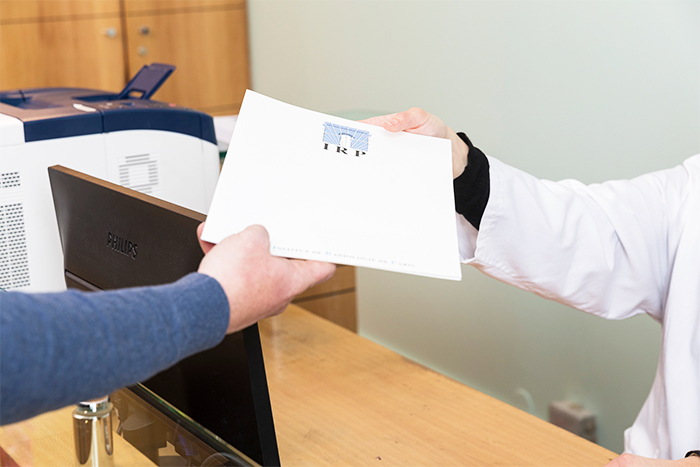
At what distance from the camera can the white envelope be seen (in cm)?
60

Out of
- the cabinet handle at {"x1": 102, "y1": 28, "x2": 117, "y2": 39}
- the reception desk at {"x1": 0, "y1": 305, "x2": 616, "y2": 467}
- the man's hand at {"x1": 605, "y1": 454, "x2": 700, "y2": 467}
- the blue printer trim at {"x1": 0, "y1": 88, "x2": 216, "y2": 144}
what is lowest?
the reception desk at {"x1": 0, "y1": 305, "x2": 616, "y2": 467}

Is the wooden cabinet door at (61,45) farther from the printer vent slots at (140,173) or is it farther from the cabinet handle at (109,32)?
the printer vent slots at (140,173)

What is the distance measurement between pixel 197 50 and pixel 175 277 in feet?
7.58

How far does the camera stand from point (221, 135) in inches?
54.5

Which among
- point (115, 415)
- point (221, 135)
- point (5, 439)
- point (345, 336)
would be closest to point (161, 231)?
point (115, 415)

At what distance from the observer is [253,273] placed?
55cm

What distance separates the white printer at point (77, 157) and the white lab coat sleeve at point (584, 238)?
50 centimetres

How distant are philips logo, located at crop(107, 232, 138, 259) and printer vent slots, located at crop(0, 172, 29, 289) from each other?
31cm

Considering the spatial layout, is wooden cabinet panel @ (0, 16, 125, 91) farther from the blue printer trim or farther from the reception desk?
the reception desk

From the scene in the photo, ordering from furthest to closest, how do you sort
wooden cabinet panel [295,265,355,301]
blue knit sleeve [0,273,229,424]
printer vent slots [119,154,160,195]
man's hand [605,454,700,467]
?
wooden cabinet panel [295,265,355,301]
printer vent slots [119,154,160,195]
man's hand [605,454,700,467]
blue knit sleeve [0,273,229,424]

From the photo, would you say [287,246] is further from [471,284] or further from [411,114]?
[471,284]

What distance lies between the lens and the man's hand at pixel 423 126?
753 millimetres

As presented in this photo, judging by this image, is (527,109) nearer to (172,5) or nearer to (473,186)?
(473,186)

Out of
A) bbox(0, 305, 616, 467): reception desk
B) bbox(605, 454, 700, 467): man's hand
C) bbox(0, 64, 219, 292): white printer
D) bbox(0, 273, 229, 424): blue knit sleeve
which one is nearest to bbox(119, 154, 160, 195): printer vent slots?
bbox(0, 64, 219, 292): white printer
